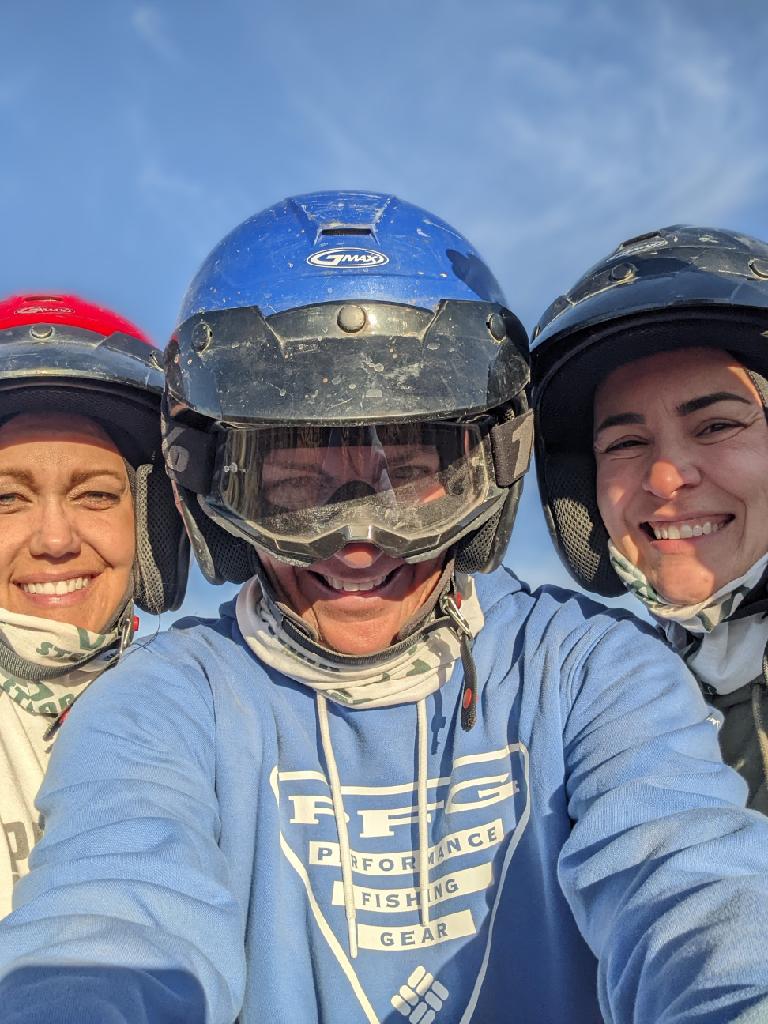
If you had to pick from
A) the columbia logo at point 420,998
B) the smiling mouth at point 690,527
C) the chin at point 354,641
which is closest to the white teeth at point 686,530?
the smiling mouth at point 690,527

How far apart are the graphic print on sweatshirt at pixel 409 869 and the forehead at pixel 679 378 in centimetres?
140

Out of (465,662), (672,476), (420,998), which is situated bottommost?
(420,998)

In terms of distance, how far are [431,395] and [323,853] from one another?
1.19m

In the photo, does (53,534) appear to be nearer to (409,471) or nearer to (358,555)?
(358,555)

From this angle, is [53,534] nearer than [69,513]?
Yes

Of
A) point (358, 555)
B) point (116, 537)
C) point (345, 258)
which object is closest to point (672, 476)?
point (358, 555)

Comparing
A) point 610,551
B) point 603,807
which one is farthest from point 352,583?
Result: point 610,551

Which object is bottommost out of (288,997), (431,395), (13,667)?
(288,997)

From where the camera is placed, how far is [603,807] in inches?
72.9

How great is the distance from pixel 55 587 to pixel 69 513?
28cm

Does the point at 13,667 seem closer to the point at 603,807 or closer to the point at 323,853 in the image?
the point at 323,853

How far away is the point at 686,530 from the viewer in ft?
9.95

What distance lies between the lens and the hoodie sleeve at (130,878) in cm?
147

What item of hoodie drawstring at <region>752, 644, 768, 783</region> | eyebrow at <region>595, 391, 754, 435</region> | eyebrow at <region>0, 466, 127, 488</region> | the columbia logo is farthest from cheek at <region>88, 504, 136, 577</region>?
hoodie drawstring at <region>752, 644, 768, 783</region>
